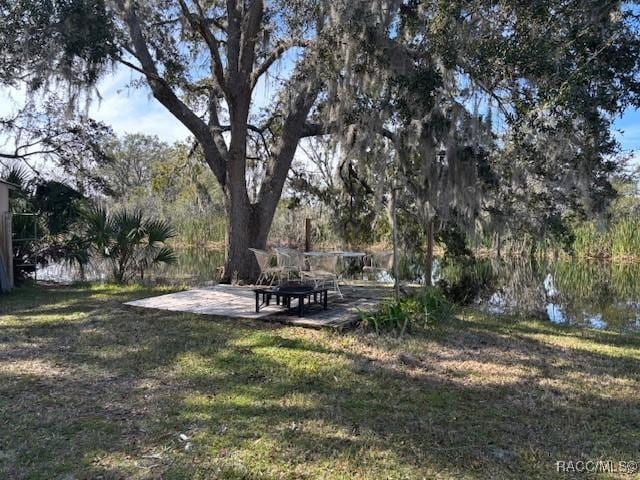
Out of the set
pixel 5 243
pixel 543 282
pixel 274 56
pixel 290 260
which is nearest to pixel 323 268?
pixel 290 260

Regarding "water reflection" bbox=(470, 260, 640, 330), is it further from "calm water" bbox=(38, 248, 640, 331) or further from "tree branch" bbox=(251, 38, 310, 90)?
"tree branch" bbox=(251, 38, 310, 90)

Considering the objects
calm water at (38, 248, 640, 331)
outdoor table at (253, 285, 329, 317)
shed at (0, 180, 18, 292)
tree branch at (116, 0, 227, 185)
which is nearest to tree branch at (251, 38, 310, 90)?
tree branch at (116, 0, 227, 185)

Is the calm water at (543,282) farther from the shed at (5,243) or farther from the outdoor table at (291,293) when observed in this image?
the outdoor table at (291,293)

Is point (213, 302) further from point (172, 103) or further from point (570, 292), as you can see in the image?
point (570, 292)

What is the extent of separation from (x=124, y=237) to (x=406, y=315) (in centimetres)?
584

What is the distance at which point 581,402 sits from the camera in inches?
141

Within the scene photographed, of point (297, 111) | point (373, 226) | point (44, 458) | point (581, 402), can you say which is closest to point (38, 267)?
point (297, 111)

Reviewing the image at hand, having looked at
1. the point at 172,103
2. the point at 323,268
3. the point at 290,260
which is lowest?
the point at 323,268

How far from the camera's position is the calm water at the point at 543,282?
9.38m

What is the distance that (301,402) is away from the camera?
3436 mm

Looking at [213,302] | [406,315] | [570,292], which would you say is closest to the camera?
[406,315]

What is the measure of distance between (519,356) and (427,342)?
0.91 metres

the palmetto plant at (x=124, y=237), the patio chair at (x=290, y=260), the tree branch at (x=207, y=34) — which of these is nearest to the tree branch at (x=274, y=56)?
the tree branch at (x=207, y=34)

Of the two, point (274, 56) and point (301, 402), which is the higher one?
point (274, 56)
